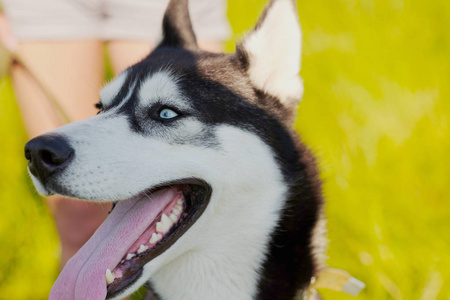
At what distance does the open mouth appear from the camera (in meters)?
1.75

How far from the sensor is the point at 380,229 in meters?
3.01

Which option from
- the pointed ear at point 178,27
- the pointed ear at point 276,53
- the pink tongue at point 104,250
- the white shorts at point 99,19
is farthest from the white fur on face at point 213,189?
the white shorts at point 99,19

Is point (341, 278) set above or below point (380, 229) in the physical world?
below

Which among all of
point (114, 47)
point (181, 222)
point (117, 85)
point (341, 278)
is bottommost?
point (181, 222)

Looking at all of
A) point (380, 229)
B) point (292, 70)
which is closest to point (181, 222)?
point (292, 70)

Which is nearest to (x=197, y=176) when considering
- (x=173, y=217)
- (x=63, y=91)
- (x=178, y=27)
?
(x=173, y=217)

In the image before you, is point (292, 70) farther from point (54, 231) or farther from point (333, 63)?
point (333, 63)

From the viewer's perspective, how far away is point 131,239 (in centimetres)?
182

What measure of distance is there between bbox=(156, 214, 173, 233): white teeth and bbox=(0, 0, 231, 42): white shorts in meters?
1.14

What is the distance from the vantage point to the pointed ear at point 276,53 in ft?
7.06

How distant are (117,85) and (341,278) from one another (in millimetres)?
1317

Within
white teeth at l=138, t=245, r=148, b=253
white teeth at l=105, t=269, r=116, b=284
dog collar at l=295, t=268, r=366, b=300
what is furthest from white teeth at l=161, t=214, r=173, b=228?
dog collar at l=295, t=268, r=366, b=300

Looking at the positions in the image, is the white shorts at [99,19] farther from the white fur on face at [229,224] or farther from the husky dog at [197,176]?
the white fur on face at [229,224]

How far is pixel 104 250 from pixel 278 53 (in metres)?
1.17
